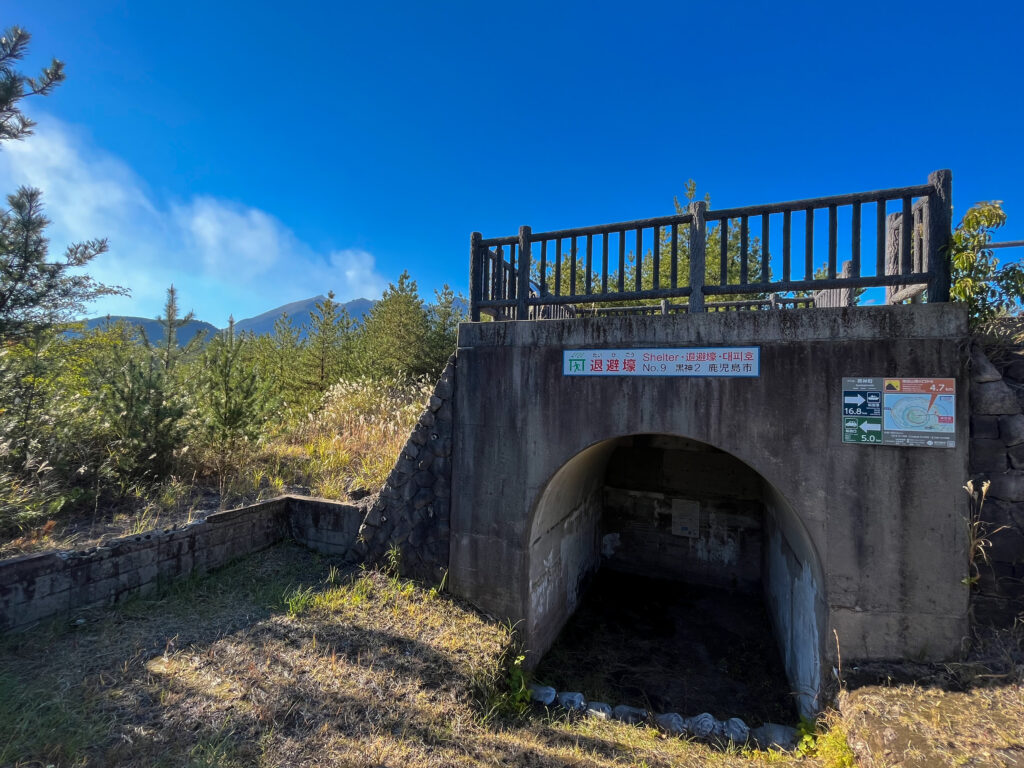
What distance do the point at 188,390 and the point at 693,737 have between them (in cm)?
831

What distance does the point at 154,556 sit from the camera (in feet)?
16.2

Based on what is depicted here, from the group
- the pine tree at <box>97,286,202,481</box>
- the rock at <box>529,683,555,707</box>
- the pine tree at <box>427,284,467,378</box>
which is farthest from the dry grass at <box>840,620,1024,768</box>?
the pine tree at <box>427,284,467,378</box>

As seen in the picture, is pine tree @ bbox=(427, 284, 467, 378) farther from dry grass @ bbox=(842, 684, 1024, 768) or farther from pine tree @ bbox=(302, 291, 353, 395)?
dry grass @ bbox=(842, 684, 1024, 768)

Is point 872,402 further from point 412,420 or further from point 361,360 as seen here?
point 361,360

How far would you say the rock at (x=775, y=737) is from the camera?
409 cm

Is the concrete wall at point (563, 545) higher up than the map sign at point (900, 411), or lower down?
lower down

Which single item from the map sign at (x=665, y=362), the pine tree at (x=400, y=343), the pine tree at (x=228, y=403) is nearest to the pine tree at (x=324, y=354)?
the pine tree at (x=400, y=343)

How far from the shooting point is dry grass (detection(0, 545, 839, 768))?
2.99 metres

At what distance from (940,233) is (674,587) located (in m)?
6.54

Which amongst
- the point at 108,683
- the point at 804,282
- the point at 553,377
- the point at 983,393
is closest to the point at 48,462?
the point at 108,683

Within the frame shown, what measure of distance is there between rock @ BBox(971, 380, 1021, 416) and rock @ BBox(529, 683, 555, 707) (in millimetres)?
4756

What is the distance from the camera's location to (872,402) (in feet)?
12.8

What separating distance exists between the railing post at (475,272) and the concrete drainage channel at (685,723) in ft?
14.0

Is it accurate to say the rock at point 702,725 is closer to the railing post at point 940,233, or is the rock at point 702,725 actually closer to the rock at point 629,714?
the rock at point 629,714
